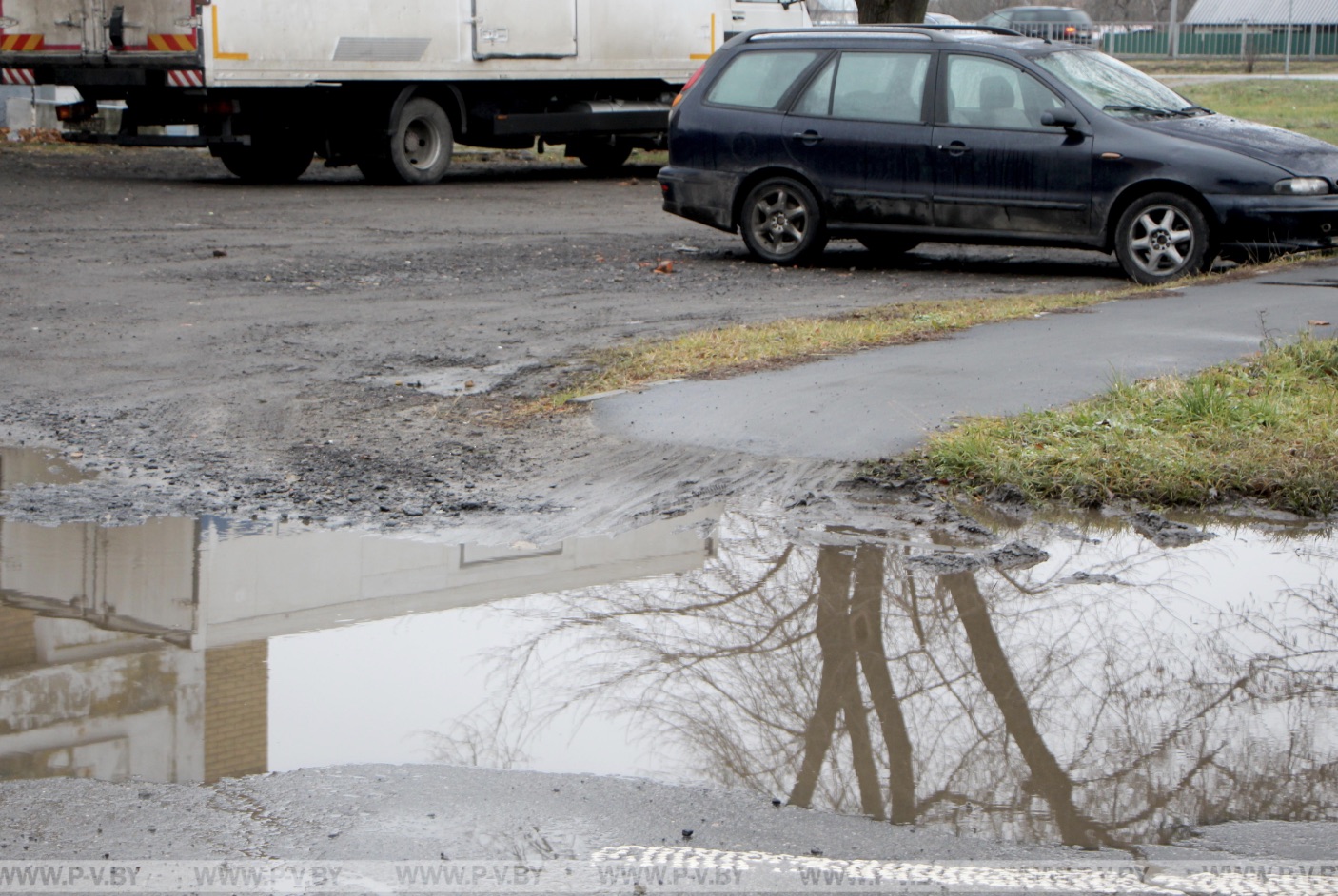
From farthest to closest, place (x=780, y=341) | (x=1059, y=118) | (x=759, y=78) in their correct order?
(x=759, y=78), (x=1059, y=118), (x=780, y=341)

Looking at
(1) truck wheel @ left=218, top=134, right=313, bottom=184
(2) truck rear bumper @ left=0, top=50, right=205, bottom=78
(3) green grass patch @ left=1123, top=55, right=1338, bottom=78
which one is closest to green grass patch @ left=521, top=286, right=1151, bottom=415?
(2) truck rear bumper @ left=0, top=50, right=205, bottom=78

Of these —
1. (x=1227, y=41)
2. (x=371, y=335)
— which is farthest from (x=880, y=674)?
(x=1227, y=41)

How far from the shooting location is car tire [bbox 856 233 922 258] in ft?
39.4

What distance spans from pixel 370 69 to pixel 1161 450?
1360cm

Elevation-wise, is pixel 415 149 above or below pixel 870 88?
below

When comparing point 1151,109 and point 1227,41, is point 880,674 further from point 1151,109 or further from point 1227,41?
point 1227,41

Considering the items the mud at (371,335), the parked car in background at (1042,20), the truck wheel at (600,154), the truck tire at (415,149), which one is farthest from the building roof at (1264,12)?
the mud at (371,335)

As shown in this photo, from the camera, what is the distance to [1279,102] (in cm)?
3184

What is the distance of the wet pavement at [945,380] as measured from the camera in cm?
670

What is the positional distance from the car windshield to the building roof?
2190 inches

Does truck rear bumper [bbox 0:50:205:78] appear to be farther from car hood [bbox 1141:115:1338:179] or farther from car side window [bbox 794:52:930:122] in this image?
car hood [bbox 1141:115:1338:179]

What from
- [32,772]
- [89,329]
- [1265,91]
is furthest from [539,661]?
[1265,91]

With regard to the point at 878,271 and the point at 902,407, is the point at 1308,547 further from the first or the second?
the point at 878,271

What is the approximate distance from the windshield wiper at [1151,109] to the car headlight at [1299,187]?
47.3 inches
